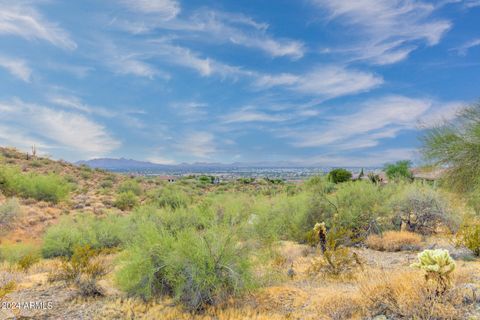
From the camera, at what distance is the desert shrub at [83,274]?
327 inches

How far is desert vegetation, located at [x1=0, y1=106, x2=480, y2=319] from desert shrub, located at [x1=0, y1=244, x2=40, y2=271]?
5cm

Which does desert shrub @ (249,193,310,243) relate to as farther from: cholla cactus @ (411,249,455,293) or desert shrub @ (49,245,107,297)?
cholla cactus @ (411,249,455,293)

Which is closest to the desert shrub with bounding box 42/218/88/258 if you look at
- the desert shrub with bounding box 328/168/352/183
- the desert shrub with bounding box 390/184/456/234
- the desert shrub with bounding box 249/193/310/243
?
the desert shrub with bounding box 249/193/310/243

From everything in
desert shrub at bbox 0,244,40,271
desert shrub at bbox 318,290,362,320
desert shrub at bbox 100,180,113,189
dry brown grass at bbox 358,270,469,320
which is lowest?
desert shrub at bbox 0,244,40,271

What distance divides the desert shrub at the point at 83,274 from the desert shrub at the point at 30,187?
68.9 feet

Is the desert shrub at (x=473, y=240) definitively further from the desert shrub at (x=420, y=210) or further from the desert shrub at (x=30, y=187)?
the desert shrub at (x=30, y=187)

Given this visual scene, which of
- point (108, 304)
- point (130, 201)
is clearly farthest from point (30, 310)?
point (130, 201)

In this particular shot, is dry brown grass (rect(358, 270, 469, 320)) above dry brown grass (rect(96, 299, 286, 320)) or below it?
above

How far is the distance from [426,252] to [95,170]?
4944 centimetres

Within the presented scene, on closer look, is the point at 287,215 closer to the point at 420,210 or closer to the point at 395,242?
the point at 395,242

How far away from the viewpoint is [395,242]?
1385cm

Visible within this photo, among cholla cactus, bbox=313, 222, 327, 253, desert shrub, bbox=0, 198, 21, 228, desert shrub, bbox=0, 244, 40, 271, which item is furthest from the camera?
desert shrub, bbox=0, 198, 21, 228

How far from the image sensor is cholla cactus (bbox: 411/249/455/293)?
239 inches

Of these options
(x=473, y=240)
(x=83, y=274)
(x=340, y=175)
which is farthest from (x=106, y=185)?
(x=473, y=240)
